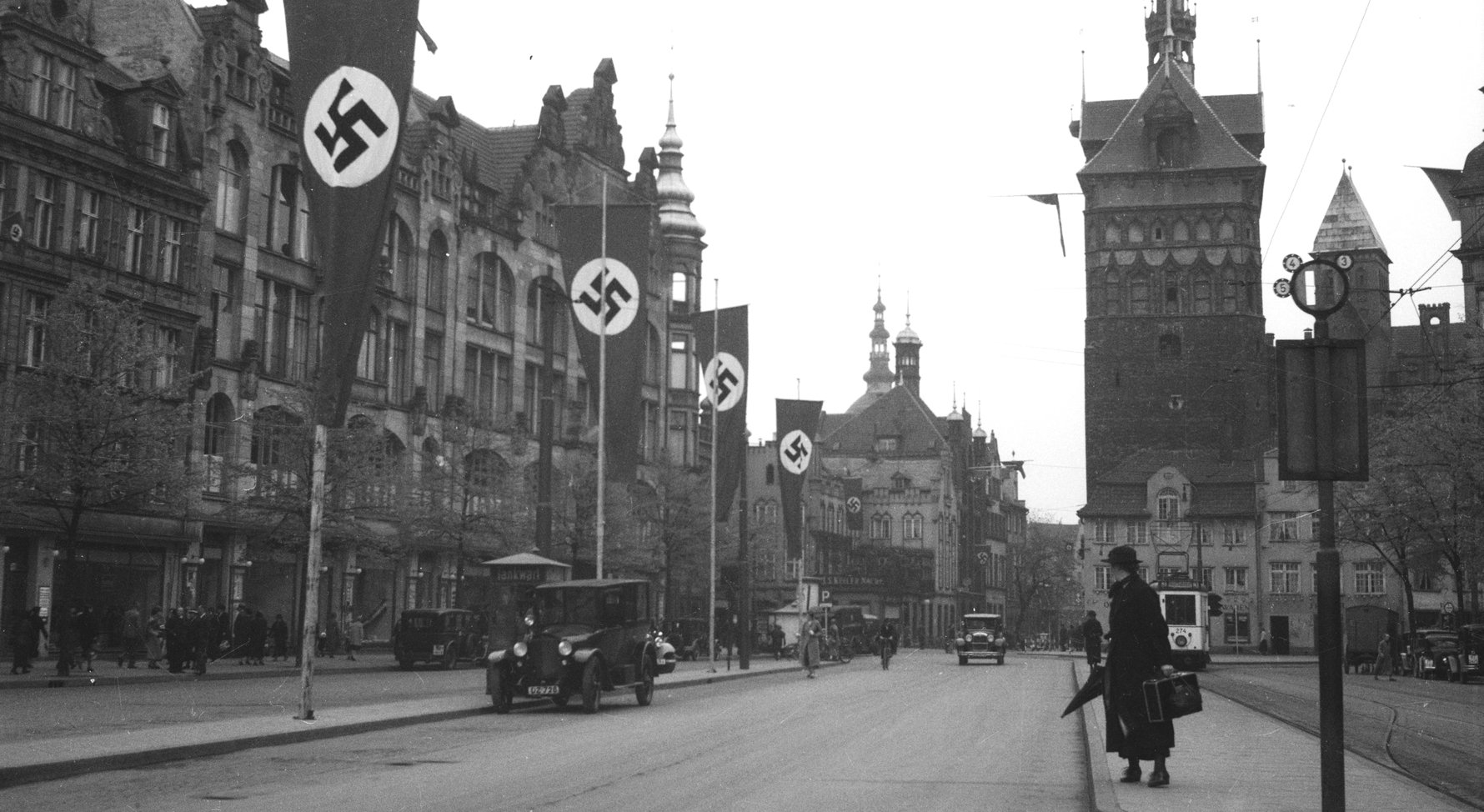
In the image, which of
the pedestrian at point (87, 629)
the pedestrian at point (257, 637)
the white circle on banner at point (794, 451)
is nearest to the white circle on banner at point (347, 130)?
the pedestrian at point (87, 629)

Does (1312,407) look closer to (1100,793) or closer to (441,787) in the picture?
(1100,793)

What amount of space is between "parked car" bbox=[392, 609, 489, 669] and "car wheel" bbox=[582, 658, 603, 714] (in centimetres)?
2025

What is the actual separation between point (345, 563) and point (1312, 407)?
1883 inches

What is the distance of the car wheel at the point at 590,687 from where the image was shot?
25.8m

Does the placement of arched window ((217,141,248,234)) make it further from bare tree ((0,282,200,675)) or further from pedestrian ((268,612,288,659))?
pedestrian ((268,612,288,659))

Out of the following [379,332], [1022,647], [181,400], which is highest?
[379,332]

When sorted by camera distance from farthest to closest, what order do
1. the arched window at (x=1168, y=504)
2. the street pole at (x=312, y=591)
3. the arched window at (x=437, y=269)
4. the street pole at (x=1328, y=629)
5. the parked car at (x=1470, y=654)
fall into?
1. the arched window at (x=1168, y=504)
2. the arched window at (x=437, y=269)
3. the parked car at (x=1470, y=654)
4. the street pole at (x=312, y=591)
5. the street pole at (x=1328, y=629)

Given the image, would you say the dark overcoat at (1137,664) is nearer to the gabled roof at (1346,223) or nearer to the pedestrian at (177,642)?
the pedestrian at (177,642)

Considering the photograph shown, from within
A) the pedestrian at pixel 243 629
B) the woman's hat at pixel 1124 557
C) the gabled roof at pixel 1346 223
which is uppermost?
the gabled roof at pixel 1346 223

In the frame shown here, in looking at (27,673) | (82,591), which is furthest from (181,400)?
(27,673)

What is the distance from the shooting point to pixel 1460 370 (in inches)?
1993


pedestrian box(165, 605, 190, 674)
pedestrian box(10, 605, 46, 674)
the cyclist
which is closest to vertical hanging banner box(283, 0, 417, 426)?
pedestrian box(10, 605, 46, 674)

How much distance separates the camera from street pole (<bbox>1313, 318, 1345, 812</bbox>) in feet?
32.8

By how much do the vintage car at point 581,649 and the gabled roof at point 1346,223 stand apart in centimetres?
10239
